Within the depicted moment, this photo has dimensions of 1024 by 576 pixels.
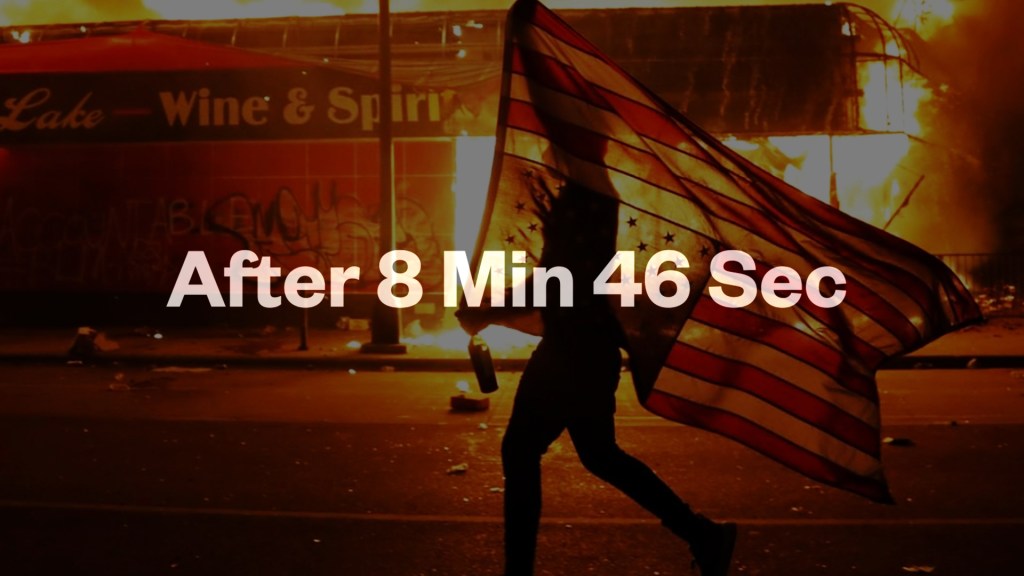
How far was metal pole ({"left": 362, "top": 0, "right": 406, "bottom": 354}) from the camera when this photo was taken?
1363 cm

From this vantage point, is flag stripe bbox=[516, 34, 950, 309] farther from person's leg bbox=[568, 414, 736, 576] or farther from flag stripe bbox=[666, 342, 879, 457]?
person's leg bbox=[568, 414, 736, 576]

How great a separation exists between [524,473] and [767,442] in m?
1.06

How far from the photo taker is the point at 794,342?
4430 millimetres

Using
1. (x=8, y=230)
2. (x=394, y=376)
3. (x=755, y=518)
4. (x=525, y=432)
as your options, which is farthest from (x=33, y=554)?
(x=8, y=230)

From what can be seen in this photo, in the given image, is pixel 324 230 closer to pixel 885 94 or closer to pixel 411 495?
pixel 885 94

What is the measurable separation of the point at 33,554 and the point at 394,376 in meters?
7.37

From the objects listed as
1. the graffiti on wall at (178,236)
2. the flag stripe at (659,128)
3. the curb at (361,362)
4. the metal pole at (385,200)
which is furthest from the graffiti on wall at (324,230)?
the flag stripe at (659,128)

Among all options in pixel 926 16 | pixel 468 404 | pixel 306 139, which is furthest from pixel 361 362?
pixel 926 16

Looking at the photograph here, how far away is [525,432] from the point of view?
4.22m

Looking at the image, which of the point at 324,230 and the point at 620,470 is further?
the point at 324,230

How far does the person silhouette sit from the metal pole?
32.1 feet

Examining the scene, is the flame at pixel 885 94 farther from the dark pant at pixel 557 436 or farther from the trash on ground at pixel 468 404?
the dark pant at pixel 557 436

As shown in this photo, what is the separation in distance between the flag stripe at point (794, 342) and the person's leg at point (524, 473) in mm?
809

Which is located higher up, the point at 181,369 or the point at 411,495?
the point at 181,369
